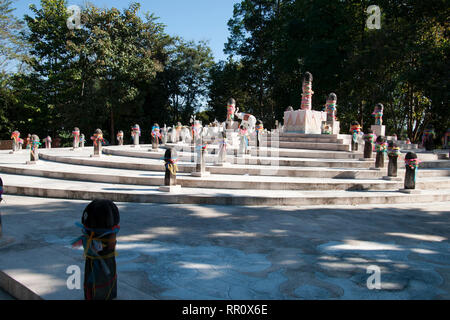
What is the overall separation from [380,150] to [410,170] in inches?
97.0

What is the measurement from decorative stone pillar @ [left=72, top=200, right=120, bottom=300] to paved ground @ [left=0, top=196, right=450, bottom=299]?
249 mm

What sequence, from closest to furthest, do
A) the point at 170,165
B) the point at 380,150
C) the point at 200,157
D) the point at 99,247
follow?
the point at 99,247 < the point at 170,165 < the point at 200,157 < the point at 380,150

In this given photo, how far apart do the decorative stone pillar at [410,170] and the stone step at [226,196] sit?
0.95 ft

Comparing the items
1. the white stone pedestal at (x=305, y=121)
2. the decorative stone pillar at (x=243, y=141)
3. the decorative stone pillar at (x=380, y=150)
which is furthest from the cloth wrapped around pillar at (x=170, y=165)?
the white stone pedestal at (x=305, y=121)

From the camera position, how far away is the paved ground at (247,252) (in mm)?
3154

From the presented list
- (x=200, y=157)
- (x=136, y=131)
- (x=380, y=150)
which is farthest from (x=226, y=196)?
(x=136, y=131)

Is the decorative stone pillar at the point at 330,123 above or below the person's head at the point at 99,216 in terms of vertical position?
above

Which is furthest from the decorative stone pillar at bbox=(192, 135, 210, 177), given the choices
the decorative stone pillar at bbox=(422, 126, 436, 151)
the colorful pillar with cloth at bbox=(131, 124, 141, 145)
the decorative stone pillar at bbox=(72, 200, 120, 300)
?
the decorative stone pillar at bbox=(422, 126, 436, 151)

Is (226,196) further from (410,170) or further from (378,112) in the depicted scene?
(378,112)

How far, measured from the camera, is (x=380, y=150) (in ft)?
34.3

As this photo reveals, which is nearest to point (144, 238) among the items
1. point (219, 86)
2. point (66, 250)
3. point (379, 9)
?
point (66, 250)

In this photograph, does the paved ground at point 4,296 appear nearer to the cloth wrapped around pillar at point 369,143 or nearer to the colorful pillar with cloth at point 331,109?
the cloth wrapped around pillar at point 369,143

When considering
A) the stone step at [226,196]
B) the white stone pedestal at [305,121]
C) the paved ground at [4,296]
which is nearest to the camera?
the paved ground at [4,296]

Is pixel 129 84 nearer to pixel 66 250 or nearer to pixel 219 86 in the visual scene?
pixel 219 86
